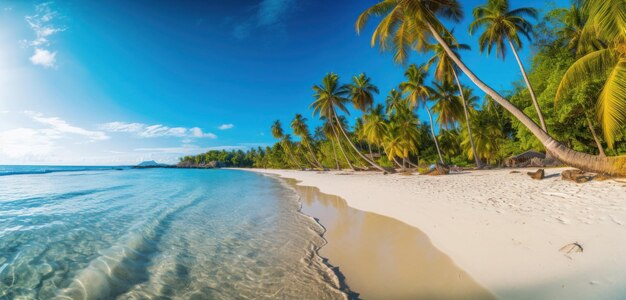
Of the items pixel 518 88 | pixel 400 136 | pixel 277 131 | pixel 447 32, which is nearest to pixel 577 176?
pixel 447 32

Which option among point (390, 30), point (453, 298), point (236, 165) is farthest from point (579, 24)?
point (236, 165)

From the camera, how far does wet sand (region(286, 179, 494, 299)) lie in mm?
3273

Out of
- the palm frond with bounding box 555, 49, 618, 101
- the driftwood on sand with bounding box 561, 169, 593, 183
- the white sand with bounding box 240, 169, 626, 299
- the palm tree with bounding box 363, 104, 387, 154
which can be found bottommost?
the white sand with bounding box 240, 169, 626, 299

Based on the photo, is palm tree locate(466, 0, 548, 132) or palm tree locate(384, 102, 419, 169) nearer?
palm tree locate(466, 0, 548, 132)

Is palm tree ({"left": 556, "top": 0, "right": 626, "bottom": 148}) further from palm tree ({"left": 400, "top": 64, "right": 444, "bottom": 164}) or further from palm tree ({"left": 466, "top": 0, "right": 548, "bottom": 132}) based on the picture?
palm tree ({"left": 400, "top": 64, "right": 444, "bottom": 164})

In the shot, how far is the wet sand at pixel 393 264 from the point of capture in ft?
10.7

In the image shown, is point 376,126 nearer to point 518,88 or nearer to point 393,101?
point 393,101

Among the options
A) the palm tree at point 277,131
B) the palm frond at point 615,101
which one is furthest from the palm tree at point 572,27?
the palm tree at point 277,131

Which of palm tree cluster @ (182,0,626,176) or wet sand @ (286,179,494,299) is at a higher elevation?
palm tree cluster @ (182,0,626,176)

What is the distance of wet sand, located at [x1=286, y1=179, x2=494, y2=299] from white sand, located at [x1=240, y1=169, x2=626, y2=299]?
261 millimetres

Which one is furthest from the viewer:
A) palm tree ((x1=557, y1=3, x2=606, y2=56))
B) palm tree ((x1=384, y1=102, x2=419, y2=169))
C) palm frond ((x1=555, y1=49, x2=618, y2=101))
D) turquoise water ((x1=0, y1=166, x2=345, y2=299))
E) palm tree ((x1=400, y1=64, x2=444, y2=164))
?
palm tree ((x1=384, y1=102, x2=419, y2=169))

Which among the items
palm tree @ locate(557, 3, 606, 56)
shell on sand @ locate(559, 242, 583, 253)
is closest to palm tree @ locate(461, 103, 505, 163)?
palm tree @ locate(557, 3, 606, 56)

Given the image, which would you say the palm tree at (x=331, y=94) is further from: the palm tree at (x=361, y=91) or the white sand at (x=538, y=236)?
the white sand at (x=538, y=236)

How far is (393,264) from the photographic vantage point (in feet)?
13.6
